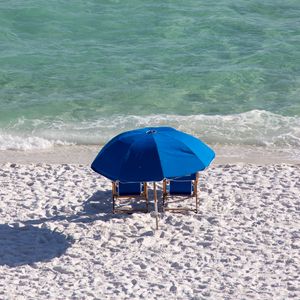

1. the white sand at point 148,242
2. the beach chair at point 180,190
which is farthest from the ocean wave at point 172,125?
the beach chair at point 180,190

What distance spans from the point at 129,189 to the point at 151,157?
1394mm

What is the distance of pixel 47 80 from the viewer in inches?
883

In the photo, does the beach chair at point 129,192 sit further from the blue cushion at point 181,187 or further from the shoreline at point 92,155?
the shoreline at point 92,155

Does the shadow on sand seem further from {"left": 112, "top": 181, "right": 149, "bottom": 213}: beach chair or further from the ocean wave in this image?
the ocean wave

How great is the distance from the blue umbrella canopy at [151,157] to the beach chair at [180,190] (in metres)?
0.88

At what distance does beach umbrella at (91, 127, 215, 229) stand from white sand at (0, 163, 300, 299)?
3.36ft

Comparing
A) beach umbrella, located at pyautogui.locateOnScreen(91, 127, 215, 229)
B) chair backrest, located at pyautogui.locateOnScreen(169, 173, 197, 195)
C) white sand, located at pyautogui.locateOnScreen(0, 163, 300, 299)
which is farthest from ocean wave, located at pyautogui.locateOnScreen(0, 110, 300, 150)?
beach umbrella, located at pyautogui.locateOnScreen(91, 127, 215, 229)

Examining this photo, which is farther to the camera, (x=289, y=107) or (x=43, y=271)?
(x=289, y=107)

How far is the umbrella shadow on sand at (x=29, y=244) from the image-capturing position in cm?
1255

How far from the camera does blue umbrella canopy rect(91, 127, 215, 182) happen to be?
12633mm

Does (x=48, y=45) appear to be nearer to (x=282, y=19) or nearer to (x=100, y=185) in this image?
(x=282, y=19)

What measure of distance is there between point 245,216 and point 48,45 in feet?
42.3

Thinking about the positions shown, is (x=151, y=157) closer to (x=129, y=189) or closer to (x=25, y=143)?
(x=129, y=189)

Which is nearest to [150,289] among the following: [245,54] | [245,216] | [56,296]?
[56,296]
